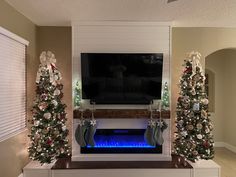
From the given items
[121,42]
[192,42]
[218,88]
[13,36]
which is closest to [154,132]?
[121,42]

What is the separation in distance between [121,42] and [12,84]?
211 centimetres

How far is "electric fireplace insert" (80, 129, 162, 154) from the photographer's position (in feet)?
15.6

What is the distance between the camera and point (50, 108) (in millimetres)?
4227

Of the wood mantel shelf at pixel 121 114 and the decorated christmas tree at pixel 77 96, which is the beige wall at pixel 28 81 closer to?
the decorated christmas tree at pixel 77 96

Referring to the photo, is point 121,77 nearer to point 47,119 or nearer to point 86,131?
point 86,131

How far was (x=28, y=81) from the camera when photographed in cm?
462

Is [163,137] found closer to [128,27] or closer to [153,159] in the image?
[153,159]

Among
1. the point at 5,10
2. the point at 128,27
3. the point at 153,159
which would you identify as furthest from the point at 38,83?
the point at 153,159

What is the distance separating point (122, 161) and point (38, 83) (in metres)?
2.07

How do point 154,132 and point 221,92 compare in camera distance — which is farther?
point 221,92

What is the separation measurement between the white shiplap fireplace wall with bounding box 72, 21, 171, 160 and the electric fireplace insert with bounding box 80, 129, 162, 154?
3.3 inches

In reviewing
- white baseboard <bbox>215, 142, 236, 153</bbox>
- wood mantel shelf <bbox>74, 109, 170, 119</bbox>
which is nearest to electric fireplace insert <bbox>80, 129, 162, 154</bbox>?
wood mantel shelf <bbox>74, 109, 170, 119</bbox>

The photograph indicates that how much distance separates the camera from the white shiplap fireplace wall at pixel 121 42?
4750mm

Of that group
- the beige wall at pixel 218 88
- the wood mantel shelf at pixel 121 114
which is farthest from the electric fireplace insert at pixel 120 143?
the beige wall at pixel 218 88
